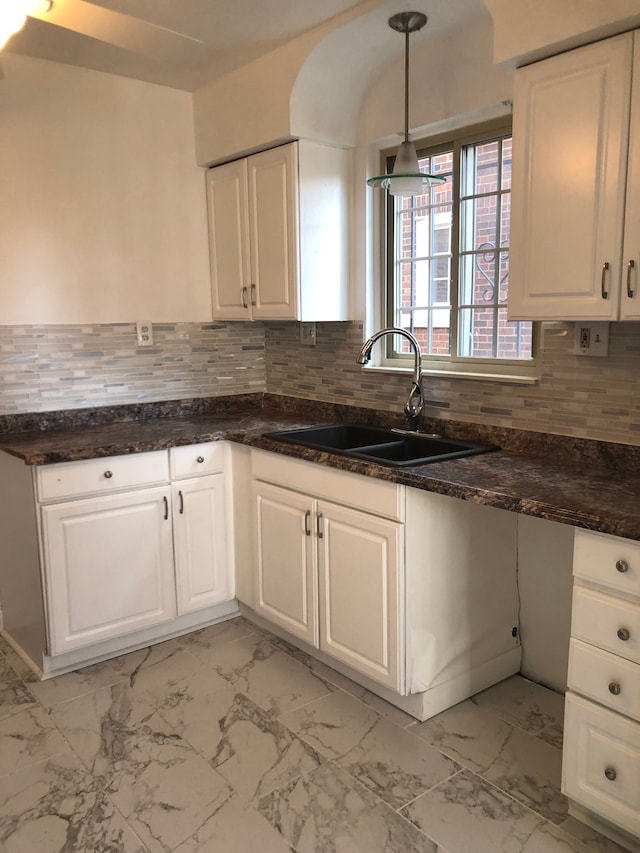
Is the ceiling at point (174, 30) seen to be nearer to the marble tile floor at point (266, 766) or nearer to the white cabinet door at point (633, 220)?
the white cabinet door at point (633, 220)

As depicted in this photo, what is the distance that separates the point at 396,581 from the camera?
2166 millimetres

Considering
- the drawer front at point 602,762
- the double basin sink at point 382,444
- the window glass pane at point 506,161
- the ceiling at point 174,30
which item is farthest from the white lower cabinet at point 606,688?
the ceiling at point 174,30

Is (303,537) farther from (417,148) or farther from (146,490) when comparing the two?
(417,148)

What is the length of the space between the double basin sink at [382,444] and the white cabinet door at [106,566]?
0.60m

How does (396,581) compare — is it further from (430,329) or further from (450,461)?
(430,329)

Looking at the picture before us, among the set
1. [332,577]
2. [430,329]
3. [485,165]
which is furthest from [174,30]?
[332,577]

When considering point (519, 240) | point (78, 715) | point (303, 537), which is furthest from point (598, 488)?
point (78, 715)

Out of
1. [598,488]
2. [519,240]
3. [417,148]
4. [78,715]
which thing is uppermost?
[417,148]

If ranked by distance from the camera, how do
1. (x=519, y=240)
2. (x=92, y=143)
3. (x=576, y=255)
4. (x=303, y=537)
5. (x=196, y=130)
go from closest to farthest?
(x=576, y=255) < (x=519, y=240) < (x=303, y=537) < (x=92, y=143) < (x=196, y=130)

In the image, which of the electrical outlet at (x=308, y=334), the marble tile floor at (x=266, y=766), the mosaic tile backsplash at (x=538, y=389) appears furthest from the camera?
the electrical outlet at (x=308, y=334)

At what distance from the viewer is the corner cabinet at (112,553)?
253 centimetres

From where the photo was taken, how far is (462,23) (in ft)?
7.88

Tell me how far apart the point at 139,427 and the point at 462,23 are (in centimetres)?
200

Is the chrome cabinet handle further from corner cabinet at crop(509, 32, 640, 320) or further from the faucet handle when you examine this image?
the faucet handle
